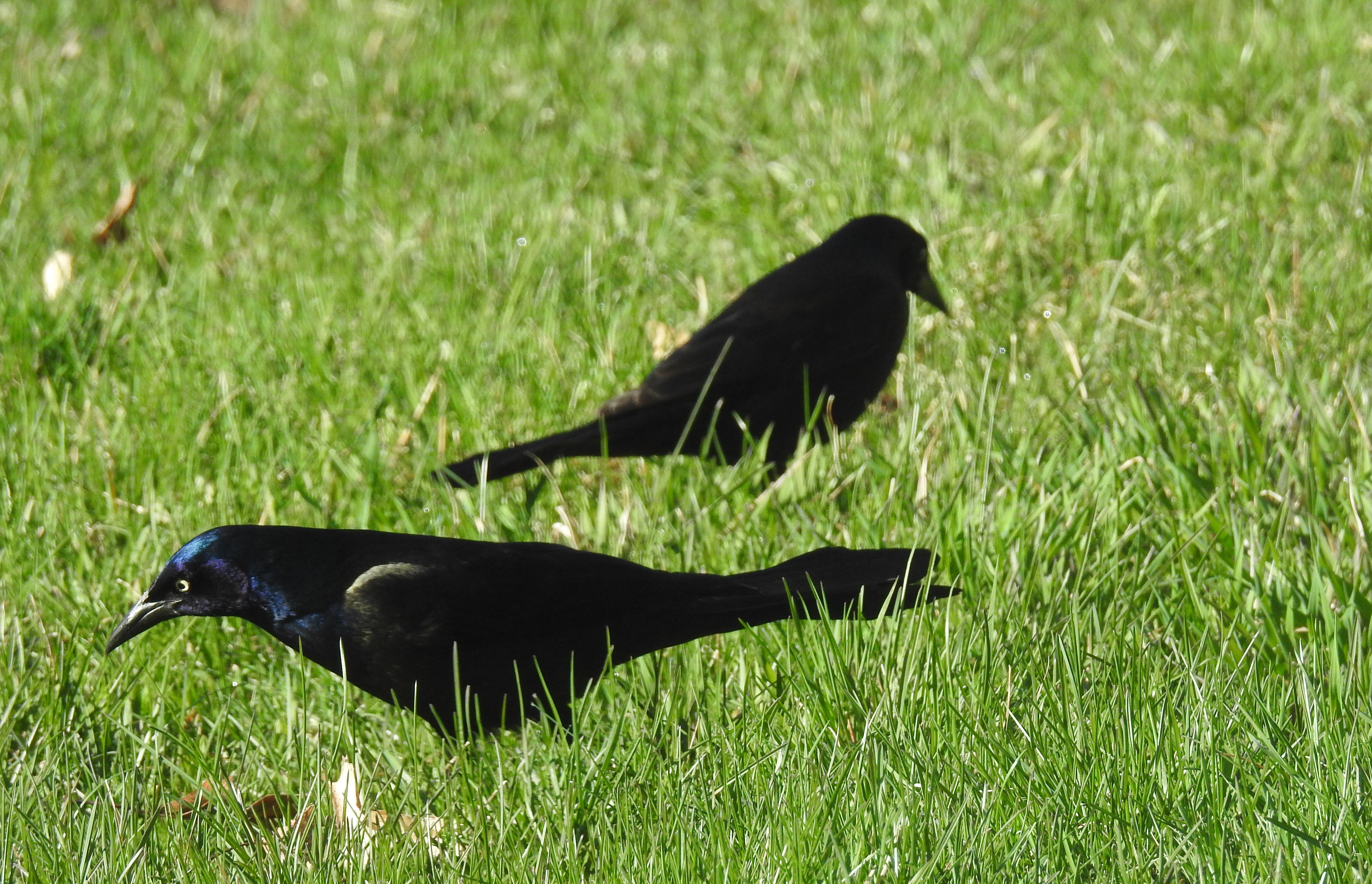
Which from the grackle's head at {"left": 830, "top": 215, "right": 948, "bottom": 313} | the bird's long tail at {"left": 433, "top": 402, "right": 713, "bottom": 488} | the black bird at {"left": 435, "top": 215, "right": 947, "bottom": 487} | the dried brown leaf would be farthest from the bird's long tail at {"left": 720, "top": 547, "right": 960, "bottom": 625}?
the dried brown leaf

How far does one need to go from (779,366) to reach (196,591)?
1801 mm

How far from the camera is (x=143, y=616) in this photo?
2611 mm

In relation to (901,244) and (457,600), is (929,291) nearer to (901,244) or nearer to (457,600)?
(901,244)

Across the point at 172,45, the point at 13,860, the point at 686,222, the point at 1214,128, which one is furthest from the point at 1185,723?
the point at 172,45

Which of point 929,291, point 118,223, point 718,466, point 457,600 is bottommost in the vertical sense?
point 718,466

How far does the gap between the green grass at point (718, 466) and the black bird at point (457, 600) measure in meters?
0.09

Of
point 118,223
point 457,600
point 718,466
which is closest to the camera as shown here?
point 457,600

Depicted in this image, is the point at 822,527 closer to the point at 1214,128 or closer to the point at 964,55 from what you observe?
the point at 1214,128

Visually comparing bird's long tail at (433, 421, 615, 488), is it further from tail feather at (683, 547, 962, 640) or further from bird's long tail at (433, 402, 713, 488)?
tail feather at (683, 547, 962, 640)

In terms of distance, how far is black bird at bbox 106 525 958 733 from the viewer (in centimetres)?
256

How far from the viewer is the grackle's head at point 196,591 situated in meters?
2.58

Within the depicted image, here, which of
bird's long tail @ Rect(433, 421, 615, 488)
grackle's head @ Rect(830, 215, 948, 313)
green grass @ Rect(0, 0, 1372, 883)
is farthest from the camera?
grackle's head @ Rect(830, 215, 948, 313)

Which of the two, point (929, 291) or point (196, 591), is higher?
point (929, 291)

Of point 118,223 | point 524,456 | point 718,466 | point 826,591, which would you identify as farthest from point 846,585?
point 118,223
